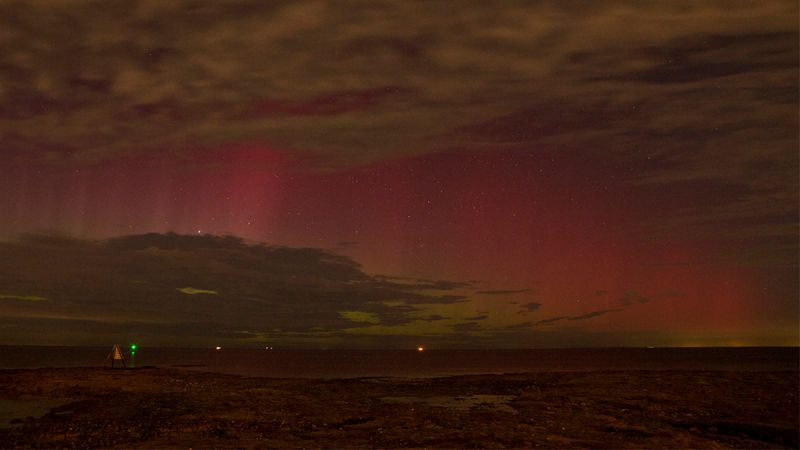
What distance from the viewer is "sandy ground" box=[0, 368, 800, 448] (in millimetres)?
23781

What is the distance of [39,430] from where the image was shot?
27.2 m

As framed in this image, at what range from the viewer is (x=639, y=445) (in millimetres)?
21984

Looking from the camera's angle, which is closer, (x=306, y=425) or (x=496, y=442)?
(x=496, y=442)

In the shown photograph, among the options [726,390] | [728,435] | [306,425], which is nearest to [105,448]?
[306,425]

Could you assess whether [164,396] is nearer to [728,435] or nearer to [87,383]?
[87,383]

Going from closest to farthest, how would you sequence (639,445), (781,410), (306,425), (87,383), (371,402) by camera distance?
(639,445) < (306,425) < (781,410) < (371,402) < (87,383)

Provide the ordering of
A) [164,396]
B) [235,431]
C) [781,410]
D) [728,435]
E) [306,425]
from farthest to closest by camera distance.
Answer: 1. [164,396]
2. [781,410]
3. [306,425]
4. [235,431]
5. [728,435]

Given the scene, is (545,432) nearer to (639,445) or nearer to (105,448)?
(639,445)

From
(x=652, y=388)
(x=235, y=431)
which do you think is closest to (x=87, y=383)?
(x=235, y=431)

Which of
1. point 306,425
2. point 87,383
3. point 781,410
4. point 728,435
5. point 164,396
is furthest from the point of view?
point 87,383

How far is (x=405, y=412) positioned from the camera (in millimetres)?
32406

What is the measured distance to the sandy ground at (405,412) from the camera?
23781 millimetres

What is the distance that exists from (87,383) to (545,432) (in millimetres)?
39162

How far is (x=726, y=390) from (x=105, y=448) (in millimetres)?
36847
